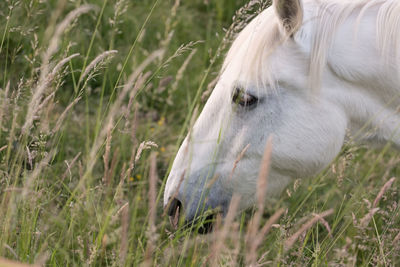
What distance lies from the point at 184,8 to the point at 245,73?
3.21m

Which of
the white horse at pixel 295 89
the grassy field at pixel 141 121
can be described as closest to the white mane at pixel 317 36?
the white horse at pixel 295 89

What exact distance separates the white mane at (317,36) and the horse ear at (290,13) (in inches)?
1.6

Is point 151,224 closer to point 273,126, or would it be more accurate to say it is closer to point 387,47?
point 273,126

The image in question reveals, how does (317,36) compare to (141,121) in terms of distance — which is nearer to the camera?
(317,36)

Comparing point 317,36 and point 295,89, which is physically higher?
point 317,36

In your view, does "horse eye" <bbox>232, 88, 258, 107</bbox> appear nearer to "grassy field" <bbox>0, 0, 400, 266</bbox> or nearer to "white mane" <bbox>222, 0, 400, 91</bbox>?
"white mane" <bbox>222, 0, 400, 91</bbox>

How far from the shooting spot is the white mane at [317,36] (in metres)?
2.09

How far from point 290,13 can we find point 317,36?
178 millimetres

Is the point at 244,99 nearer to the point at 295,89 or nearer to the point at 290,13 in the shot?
the point at 295,89

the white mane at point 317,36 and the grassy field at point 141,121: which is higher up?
the white mane at point 317,36

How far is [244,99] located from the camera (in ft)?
6.89

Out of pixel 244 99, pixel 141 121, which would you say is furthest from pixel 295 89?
pixel 141 121

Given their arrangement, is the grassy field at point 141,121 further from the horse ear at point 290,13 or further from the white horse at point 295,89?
the horse ear at point 290,13

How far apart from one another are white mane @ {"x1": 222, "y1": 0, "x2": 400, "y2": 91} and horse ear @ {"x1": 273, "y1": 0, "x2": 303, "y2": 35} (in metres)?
0.04
